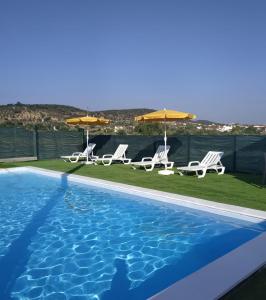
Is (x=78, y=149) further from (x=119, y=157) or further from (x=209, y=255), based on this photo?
(x=209, y=255)

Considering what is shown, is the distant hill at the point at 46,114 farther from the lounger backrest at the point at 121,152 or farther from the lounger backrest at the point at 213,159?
the lounger backrest at the point at 213,159

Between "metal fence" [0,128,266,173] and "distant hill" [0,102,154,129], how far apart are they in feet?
65.0

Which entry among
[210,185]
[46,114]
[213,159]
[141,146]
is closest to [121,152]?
[141,146]

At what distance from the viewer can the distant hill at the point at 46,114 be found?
3914 cm

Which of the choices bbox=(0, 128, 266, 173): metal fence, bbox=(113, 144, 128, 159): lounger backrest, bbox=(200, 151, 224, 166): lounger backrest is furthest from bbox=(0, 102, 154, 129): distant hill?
bbox=(200, 151, 224, 166): lounger backrest

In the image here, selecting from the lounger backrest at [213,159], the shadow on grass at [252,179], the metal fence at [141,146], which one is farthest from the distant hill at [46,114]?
the shadow on grass at [252,179]

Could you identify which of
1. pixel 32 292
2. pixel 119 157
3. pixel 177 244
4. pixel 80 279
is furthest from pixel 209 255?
pixel 119 157

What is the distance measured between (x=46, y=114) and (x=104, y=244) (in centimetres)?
3977

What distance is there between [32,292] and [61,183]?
6.77m

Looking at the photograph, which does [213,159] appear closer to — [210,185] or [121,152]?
[210,185]

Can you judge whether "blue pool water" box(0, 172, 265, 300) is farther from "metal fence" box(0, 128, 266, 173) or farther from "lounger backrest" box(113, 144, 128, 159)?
"lounger backrest" box(113, 144, 128, 159)

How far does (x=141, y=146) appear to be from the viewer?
50.5ft

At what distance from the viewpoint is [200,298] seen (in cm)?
284

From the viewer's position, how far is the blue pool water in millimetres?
3906
